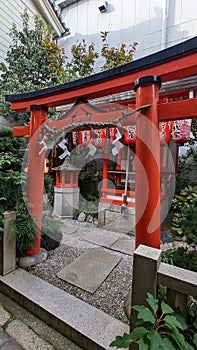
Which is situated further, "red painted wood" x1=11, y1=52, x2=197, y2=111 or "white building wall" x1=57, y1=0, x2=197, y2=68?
"white building wall" x1=57, y1=0, x2=197, y2=68

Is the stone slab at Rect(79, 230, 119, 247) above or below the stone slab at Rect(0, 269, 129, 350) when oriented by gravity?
Result: below

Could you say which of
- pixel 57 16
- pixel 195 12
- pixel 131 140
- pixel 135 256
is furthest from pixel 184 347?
pixel 57 16

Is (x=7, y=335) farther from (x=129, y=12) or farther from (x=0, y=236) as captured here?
(x=129, y=12)

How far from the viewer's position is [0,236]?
90.3 inches

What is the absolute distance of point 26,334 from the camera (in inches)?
66.7

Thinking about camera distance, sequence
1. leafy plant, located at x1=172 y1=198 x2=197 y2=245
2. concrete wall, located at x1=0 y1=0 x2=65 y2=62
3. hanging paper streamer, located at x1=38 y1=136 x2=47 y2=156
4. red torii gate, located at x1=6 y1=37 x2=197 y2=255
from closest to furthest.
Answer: red torii gate, located at x1=6 y1=37 x2=197 y2=255, leafy plant, located at x1=172 y1=198 x2=197 y2=245, hanging paper streamer, located at x1=38 y1=136 x2=47 y2=156, concrete wall, located at x1=0 y1=0 x2=65 y2=62

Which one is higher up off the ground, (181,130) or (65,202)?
(181,130)

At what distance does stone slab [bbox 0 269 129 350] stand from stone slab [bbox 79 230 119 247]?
66.2 inches

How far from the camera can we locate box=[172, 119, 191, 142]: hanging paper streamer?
4070 mm

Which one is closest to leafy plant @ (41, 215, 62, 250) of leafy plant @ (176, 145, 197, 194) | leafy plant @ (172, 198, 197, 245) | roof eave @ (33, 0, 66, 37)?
leafy plant @ (172, 198, 197, 245)

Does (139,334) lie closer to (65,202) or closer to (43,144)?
(43,144)

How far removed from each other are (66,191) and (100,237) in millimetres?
2031

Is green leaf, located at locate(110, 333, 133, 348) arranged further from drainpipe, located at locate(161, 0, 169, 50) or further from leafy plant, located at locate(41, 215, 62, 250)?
drainpipe, located at locate(161, 0, 169, 50)

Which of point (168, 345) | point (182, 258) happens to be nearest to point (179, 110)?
point (182, 258)
